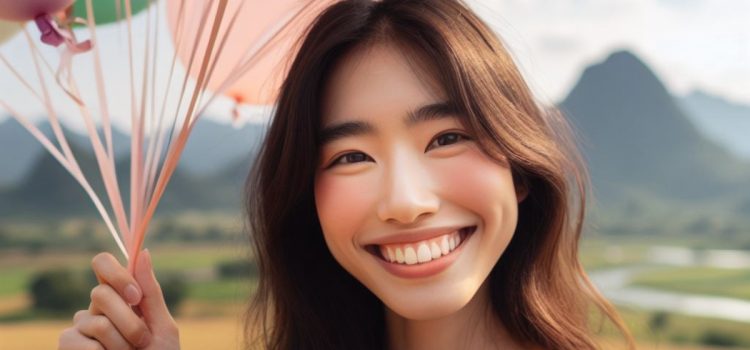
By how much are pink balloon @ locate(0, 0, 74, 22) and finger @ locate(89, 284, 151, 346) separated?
0.42 metres

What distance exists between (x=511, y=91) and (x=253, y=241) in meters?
0.53

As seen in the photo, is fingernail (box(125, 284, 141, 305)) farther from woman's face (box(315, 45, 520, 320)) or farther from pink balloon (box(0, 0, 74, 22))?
pink balloon (box(0, 0, 74, 22))

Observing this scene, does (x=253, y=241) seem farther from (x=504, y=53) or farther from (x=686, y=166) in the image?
(x=686, y=166)

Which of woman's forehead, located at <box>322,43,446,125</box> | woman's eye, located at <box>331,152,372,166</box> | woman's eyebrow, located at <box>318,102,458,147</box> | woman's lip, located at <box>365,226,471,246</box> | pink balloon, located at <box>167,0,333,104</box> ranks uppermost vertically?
pink balloon, located at <box>167,0,333,104</box>

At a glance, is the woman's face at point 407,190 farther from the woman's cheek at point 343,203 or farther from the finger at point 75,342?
the finger at point 75,342

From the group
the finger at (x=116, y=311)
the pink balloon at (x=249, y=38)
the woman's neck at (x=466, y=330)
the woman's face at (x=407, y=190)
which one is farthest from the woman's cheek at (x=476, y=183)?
the finger at (x=116, y=311)

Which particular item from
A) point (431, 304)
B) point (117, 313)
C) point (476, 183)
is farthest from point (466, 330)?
point (117, 313)

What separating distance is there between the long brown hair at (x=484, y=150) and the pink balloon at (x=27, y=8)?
364mm

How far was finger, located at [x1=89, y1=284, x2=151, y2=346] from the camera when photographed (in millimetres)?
1184

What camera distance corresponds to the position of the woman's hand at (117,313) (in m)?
1.17

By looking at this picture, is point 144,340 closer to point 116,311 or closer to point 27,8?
point 116,311

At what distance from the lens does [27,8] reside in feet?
3.79

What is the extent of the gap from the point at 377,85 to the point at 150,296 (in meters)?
0.49

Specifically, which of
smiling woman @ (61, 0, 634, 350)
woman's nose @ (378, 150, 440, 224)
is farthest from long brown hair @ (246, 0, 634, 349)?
woman's nose @ (378, 150, 440, 224)
